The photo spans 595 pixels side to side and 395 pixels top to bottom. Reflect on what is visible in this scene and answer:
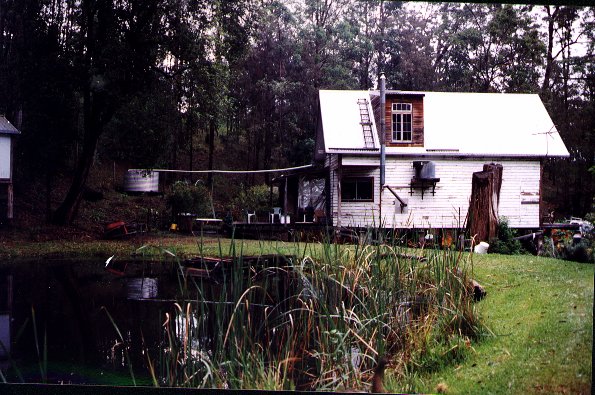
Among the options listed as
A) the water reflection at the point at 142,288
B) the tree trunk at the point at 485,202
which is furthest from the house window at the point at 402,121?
the water reflection at the point at 142,288

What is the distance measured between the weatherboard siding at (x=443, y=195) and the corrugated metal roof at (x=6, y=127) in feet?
6.87

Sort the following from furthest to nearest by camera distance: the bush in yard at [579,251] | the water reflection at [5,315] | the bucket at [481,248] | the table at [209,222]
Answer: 1. the bucket at [481,248]
2. the bush in yard at [579,251]
3. the table at [209,222]
4. the water reflection at [5,315]

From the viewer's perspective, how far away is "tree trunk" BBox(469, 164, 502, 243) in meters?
3.74

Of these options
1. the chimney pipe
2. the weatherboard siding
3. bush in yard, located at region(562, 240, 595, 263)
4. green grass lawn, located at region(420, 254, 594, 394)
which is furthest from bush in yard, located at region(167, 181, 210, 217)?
bush in yard, located at region(562, 240, 595, 263)

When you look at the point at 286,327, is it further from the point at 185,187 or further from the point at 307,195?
the point at 185,187

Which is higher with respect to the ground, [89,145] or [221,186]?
[89,145]

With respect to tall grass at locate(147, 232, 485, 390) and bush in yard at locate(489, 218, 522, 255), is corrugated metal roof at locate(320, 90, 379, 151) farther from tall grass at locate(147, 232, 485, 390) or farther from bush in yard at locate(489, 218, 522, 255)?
bush in yard at locate(489, 218, 522, 255)

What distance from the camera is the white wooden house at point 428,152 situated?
3.67m

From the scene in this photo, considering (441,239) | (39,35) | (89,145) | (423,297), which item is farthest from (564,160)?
(39,35)

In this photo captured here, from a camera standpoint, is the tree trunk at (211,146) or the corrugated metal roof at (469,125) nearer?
the tree trunk at (211,146)

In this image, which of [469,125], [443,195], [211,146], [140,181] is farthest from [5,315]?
[469,125]

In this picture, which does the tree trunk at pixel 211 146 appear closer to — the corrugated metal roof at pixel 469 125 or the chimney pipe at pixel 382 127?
the corrugated metal roof at pixel 469 125

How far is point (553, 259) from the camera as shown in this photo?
3656mm

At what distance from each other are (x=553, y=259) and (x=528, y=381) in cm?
107
